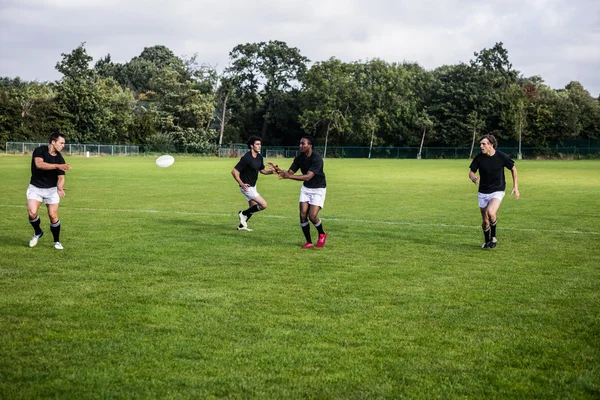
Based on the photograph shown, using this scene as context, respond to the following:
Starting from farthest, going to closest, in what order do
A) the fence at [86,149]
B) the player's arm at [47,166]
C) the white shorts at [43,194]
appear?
the fence at [86,149] → the white shorts at [43,194] → the player's arm at [47,166]

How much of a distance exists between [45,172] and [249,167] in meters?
4.80

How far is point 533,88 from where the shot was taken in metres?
98.5

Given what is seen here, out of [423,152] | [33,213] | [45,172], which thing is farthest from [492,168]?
[423,152]

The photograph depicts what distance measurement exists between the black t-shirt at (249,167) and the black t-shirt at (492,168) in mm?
4932

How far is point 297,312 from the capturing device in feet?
24.5

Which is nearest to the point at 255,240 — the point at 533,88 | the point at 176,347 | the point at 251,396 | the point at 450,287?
the point at 450,287

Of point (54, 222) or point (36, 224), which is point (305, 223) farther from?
point (36, 224)

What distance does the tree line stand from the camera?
81938 mm

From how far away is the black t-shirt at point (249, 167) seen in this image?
15094 mm

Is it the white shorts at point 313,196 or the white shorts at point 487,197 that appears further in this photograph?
the white shorts at point 487,197

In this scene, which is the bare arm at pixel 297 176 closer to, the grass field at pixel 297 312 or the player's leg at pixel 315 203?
the player's leg at pixel 315 203

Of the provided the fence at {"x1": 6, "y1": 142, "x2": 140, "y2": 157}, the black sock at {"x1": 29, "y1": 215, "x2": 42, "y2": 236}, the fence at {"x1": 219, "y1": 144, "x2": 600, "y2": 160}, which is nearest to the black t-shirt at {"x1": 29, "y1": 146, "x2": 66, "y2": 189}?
the black sock at {"x1": 29, "y1": 215, "x2": 42, "y2": 236}

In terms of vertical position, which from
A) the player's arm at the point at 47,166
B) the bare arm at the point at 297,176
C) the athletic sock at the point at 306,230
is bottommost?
the athletic sock at the point at 306,230

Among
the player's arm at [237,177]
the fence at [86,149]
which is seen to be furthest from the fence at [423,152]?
the player's arm at [237,177]
